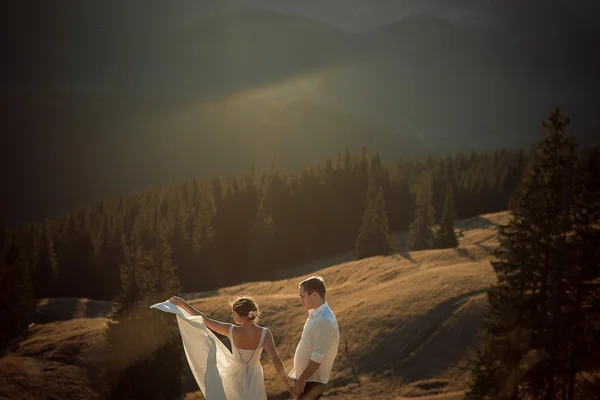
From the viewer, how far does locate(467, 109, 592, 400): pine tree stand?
21.3 meters

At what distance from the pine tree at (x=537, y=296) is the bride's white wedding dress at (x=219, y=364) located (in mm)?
17007

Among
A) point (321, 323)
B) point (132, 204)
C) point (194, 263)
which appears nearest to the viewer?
point (321, 323)

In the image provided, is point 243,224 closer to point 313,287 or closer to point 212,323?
point 212,323

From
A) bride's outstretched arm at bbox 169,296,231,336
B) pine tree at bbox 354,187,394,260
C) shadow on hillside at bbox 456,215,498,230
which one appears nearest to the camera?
bride's outstretched arm at bbox 169,296,231,336

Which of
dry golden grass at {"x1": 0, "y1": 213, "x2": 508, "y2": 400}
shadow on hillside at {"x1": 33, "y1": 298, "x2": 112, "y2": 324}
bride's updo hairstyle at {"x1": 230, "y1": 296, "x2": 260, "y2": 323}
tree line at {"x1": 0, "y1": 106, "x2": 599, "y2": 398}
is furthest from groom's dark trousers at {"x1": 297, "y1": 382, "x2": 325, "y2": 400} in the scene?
shadow on hillside at {"x1": 33, "y1": 298, "x2": 112, "y2": 324}

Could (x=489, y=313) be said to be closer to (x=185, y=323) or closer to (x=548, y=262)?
(x=548, y=262)

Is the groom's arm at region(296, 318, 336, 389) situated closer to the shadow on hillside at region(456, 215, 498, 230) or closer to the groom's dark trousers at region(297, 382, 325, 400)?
the groom's dark trousers at region(297, 382, 325, 400)

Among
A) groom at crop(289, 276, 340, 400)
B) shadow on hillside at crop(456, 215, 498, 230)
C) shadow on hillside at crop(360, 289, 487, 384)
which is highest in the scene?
groom at crop(289, 276, 340, 400)

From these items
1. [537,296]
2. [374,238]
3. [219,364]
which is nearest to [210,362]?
[219,364]

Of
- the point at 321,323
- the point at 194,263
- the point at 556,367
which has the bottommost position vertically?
the point at 194,263

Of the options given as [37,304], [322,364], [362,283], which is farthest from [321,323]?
[37,304]

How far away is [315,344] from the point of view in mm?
6621

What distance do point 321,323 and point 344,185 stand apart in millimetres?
94668

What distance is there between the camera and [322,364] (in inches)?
269
